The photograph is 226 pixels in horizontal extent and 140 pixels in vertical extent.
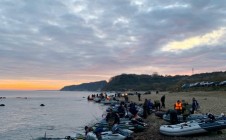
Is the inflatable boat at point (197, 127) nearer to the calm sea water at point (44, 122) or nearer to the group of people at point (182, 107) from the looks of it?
the group of people at point (182, 107)

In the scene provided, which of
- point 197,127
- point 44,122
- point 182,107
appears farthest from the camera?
point 44,122

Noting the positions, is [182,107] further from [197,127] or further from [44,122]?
[44,122]

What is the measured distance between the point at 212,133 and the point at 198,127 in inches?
51.5

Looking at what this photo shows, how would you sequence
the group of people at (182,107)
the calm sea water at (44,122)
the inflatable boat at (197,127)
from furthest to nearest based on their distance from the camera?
1. the calm sea water at (44,122)
2. the group of people at (182,107)
3. the inflatable boat at (197,127)

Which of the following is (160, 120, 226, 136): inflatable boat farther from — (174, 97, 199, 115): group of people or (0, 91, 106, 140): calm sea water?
(0, 91, 106, 140): calm sea water

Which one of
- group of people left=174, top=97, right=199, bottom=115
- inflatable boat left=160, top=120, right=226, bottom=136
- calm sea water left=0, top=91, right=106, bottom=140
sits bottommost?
calm sea water left=0, top=91, right=106, bottom=140

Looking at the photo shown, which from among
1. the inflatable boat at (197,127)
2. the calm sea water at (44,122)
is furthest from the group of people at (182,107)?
the calm sea water at (44,122)

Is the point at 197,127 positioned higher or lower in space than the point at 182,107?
lower

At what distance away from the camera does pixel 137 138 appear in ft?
69.9

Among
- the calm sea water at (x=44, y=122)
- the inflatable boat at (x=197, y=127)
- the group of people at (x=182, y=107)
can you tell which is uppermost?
the group of people at (x=182, y=107)

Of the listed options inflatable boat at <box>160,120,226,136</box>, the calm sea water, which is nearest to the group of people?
inflatable boat at <box>160,120,226,136</box>

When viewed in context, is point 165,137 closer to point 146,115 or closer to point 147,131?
point 147,131

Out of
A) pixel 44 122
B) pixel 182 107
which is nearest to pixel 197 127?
pixel 182 107

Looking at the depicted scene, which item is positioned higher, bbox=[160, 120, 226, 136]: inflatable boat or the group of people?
the group of people
